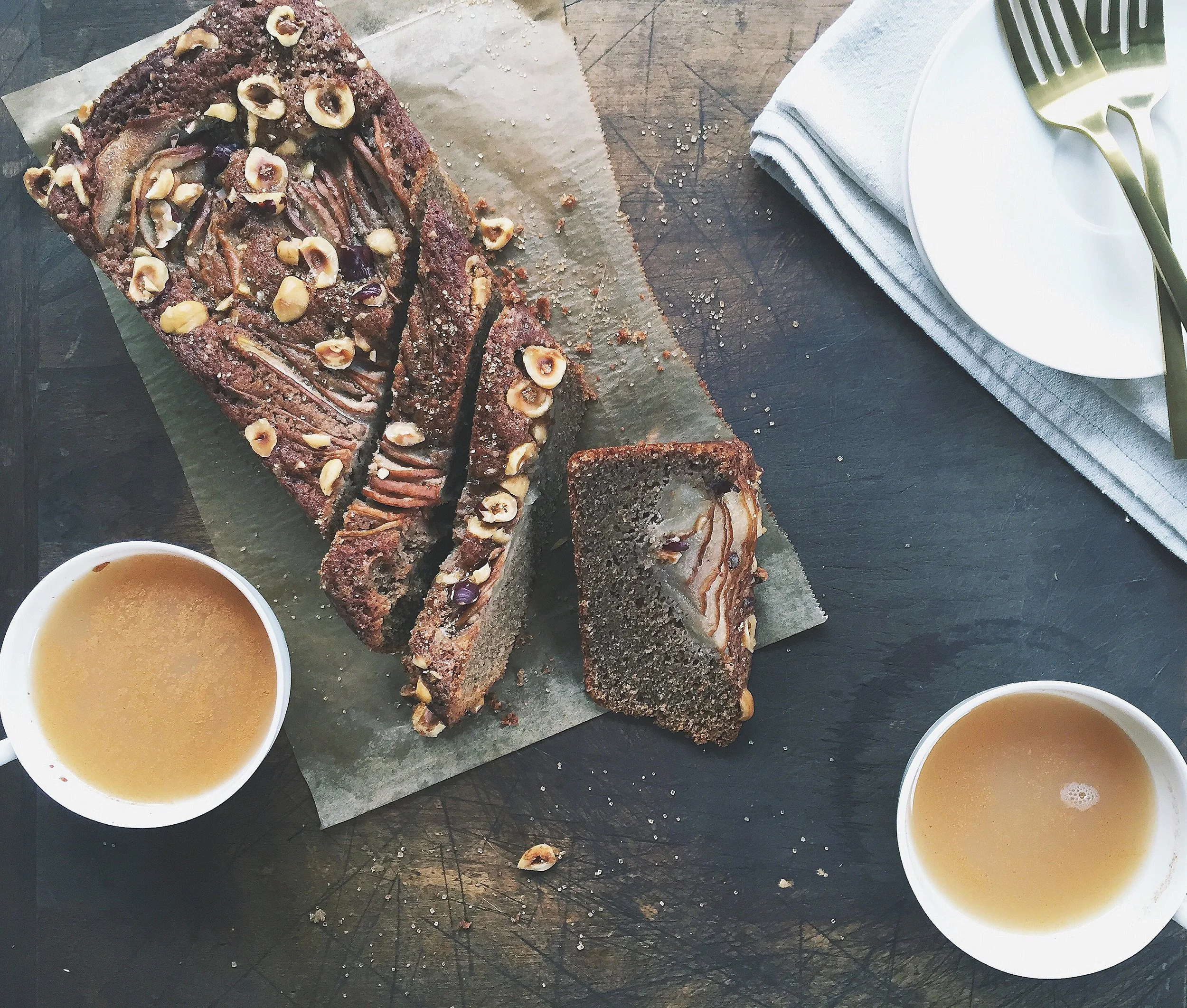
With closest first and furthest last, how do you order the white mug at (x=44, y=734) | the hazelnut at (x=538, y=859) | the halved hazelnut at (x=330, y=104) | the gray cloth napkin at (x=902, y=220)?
the halved hazelnut at (x=330, y=104) < the white mug at (x=44, y=734) < the gray cloth napkin at (x=902, y=220) < the hazelnut at (x=538, y=859)

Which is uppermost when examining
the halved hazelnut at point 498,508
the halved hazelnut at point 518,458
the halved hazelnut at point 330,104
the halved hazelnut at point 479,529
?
the halved hazelnut at point 330,104

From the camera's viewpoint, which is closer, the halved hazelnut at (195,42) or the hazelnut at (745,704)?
the halved hazelnut at (195,42)

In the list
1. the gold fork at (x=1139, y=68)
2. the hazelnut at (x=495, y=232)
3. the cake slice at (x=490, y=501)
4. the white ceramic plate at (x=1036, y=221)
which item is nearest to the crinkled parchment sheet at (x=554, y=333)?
the hazelnut at (x=495, y=232)

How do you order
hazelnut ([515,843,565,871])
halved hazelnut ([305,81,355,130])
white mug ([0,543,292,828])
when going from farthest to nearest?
hazelnut ([515,843,565,871]) < white mug ([0,543,292,828]) < halved hazelnut ([305,81,355,130])

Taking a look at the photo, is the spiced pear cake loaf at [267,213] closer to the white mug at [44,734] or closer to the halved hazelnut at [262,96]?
the halved hazelnut at [262,96]

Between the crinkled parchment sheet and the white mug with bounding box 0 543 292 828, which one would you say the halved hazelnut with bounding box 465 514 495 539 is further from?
the white mug with bounding box 0 543 292 828

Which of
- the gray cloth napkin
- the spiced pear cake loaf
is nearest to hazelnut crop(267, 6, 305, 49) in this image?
the spiced pear cake loaf

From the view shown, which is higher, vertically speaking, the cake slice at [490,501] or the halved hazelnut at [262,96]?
the halved hazelnut at [262,96]
